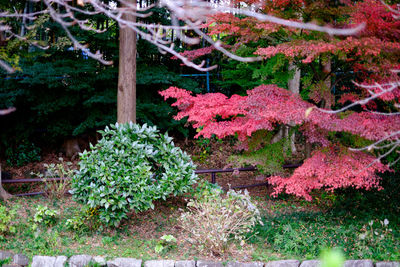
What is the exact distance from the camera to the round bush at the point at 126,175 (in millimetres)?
4762

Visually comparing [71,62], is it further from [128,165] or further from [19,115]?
[128,165]

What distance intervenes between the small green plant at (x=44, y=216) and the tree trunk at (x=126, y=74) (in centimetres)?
203

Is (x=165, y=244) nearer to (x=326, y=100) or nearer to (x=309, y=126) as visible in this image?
(x=309, y=126)

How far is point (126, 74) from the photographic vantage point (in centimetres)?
631

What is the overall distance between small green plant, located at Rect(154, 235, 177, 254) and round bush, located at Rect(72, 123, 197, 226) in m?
0.51

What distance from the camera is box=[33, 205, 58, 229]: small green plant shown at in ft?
16.4

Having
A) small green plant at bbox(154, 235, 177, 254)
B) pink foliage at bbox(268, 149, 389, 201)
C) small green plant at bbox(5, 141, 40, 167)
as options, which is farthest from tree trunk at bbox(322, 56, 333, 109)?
small green plant at bbox(5, 141, 40, 167)

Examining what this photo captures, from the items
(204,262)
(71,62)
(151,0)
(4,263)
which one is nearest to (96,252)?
(4,263)

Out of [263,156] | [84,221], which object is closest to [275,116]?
[263,156]

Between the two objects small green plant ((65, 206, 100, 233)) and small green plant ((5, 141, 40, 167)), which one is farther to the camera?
small green plant ((5, 141, 40, 167))

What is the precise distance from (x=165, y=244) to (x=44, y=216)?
183cm

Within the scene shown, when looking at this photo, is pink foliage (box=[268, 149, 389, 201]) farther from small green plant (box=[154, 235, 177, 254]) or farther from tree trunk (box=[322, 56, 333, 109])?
small green plant (box=[154, 235, 177, 254])

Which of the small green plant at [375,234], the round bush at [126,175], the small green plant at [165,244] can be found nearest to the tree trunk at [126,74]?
the round bush at [126,175]

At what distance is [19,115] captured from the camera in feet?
27.3
